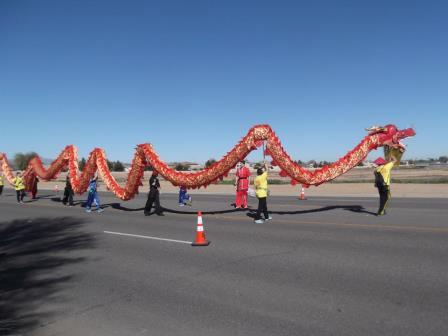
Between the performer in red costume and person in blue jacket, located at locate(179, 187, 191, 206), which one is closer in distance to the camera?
the performer in red costume

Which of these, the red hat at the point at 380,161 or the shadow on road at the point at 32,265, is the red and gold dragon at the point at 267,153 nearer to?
the red hat at the point at 380,161

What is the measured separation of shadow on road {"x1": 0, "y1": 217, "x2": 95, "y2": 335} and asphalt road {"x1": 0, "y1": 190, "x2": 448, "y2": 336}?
0.03 meters

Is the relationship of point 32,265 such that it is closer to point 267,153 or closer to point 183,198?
point 267,153

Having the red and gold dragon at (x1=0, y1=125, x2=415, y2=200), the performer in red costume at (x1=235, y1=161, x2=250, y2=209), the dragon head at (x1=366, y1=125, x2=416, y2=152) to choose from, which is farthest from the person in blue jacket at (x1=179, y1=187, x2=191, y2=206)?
the dragon head at (x1=366, y1=125, x2=416, y2=152)

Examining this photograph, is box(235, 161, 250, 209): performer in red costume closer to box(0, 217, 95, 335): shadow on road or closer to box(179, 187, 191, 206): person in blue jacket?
box(179, 187, 191, 206): person in blue jacket

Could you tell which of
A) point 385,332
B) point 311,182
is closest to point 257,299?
point 385,332

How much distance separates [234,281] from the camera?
646 cm

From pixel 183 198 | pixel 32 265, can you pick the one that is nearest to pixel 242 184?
pixel 183 198

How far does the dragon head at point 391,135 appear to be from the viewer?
→ 13.4 meters

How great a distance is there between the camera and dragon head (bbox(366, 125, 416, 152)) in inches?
528

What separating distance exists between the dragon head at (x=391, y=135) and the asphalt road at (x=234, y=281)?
282 centimetres

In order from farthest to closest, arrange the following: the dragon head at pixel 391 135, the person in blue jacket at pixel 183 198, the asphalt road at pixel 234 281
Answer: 1. the person in blue jacket at pixel 183 198
2. the dragon head at pixel 391 135
3. the asphalt road at pixel 234 281

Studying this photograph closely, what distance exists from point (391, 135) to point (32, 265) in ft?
35.9

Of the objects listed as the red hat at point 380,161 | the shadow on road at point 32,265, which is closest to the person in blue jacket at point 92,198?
the shadow on road at point 32,265
